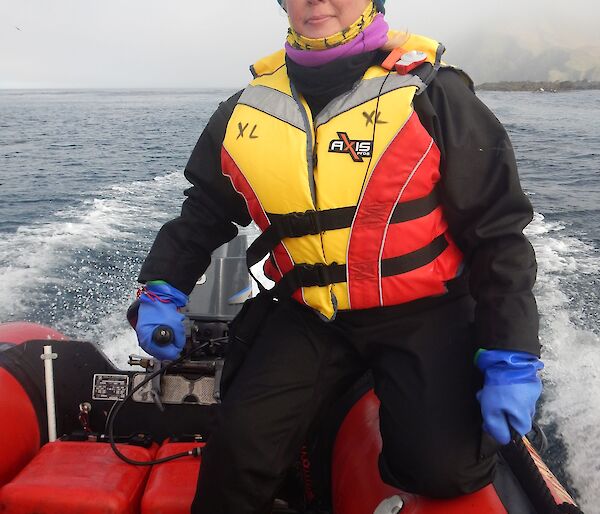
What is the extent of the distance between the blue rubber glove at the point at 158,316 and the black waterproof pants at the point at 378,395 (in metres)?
0.25

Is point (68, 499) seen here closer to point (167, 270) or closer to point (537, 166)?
point (167, 270)

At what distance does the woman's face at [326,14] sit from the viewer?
1467 mm

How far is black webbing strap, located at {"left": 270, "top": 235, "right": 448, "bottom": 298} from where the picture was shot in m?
1.47

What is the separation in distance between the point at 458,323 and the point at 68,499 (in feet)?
4.03

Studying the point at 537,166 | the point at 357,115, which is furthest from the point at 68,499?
the point at 537,166

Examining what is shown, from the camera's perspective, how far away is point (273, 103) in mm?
1616

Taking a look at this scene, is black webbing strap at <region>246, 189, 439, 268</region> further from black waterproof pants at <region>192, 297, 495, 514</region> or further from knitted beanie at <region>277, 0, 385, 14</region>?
knitted beanie at <region>277, 0, 385, 14</region>

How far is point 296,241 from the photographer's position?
1.56m

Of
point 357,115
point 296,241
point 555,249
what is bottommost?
point 555,249

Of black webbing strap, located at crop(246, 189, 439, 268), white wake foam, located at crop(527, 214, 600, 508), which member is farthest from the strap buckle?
white wake foam, located at crop(527, 214, 600, 508)

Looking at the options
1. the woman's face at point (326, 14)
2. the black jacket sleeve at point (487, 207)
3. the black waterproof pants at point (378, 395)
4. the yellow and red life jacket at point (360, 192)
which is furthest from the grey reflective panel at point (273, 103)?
the black waterproof pants at point (378, 395)

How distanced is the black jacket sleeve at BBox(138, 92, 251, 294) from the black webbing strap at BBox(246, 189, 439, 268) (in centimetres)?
23

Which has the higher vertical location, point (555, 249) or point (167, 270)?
point (167, 270)

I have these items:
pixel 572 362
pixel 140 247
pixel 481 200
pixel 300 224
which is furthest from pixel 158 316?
pixel 140 247
